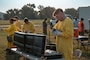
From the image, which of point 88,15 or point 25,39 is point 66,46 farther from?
point 88,15

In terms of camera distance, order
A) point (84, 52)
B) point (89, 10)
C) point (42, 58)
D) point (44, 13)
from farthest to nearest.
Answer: point (44, 13), point (89, 10), point (84, 52), point (42, 58)

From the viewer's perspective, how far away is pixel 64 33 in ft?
19.6

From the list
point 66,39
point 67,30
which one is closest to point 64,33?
point 67,30

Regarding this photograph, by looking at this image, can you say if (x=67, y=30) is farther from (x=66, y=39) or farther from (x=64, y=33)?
(x=66, y=39)

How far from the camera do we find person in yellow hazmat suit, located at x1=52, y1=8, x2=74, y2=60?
5.98 meters

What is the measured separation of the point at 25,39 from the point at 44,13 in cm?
10050

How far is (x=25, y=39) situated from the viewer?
6590 mm

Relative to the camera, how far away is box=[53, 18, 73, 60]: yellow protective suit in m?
5.98

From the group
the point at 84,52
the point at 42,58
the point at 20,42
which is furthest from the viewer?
the point at 84,52

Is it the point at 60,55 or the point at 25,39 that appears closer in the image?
the point at 60,55

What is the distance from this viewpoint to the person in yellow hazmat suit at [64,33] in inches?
235

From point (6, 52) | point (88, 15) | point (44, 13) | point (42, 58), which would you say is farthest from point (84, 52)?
point (44, 13)

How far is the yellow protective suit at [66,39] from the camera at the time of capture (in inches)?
235

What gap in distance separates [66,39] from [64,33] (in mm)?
205
